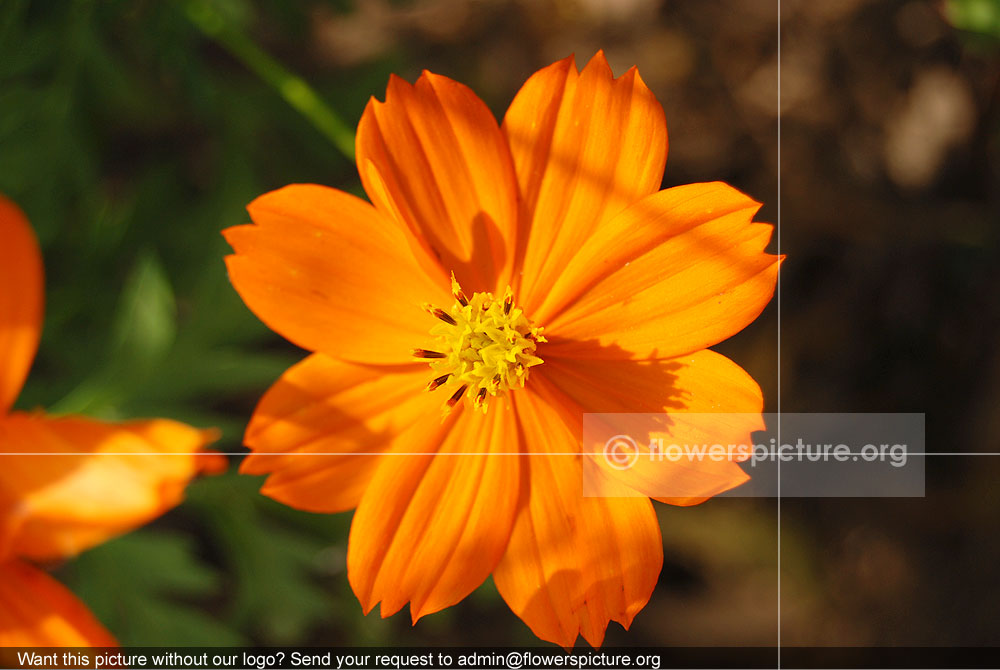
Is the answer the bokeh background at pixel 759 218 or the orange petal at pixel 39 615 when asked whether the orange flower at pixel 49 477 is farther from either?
the bokeh background at pixel 759 218

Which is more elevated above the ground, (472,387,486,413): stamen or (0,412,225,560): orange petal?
(472,387,486,413): stamen

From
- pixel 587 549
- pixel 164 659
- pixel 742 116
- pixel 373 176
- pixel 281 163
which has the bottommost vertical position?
pixel 164 659

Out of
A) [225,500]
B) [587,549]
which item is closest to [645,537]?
[587,549]

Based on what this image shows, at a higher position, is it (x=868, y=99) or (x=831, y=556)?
(x=868, y=99)

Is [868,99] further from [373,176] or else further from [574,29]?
[373,176]

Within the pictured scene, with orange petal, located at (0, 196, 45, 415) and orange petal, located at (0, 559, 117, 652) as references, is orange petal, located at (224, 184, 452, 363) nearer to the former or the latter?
orange petal, located at (0, 196, 45, 415)

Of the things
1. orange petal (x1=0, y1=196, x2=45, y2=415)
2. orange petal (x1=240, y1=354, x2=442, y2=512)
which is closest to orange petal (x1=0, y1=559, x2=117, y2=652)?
orange petal (x1=0, y1=196, x2=45, y2=415)
